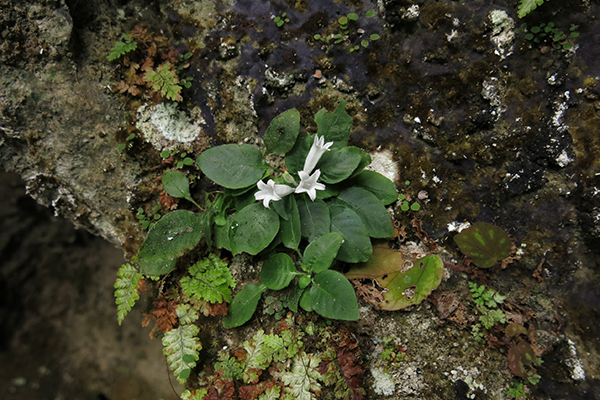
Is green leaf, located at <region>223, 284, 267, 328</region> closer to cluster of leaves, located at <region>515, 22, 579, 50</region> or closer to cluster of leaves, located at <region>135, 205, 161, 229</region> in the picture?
cluster of leaves, located at <region>135, 205, 161, 229</region>

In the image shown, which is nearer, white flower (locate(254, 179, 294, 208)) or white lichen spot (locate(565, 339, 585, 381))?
white flower (locate(254, 179, 294, 208))

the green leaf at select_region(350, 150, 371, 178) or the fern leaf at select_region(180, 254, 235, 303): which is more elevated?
the green leaf at select_region(350, 150, 371, 178)

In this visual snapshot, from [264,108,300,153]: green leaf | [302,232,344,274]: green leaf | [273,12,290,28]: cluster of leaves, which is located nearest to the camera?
[302,232,344,274]: green leaf

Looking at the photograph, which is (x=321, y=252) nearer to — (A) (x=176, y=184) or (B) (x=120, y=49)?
(A) (x=176, y=184)

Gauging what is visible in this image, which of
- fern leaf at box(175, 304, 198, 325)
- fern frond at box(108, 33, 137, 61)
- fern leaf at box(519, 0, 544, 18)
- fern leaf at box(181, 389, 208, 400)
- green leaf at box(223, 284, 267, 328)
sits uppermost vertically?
fern leaf at box(519, 0, 544, 18)

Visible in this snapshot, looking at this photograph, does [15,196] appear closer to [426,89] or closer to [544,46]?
[426,89]

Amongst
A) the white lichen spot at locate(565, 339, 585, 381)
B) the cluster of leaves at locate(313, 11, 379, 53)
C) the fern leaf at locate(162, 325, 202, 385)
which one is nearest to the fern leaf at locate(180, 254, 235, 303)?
the fern leaf at locate(162, 325, 202, 385)

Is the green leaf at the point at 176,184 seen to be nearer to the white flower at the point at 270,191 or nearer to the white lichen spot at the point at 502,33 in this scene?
the white flower at the point at 270,191
